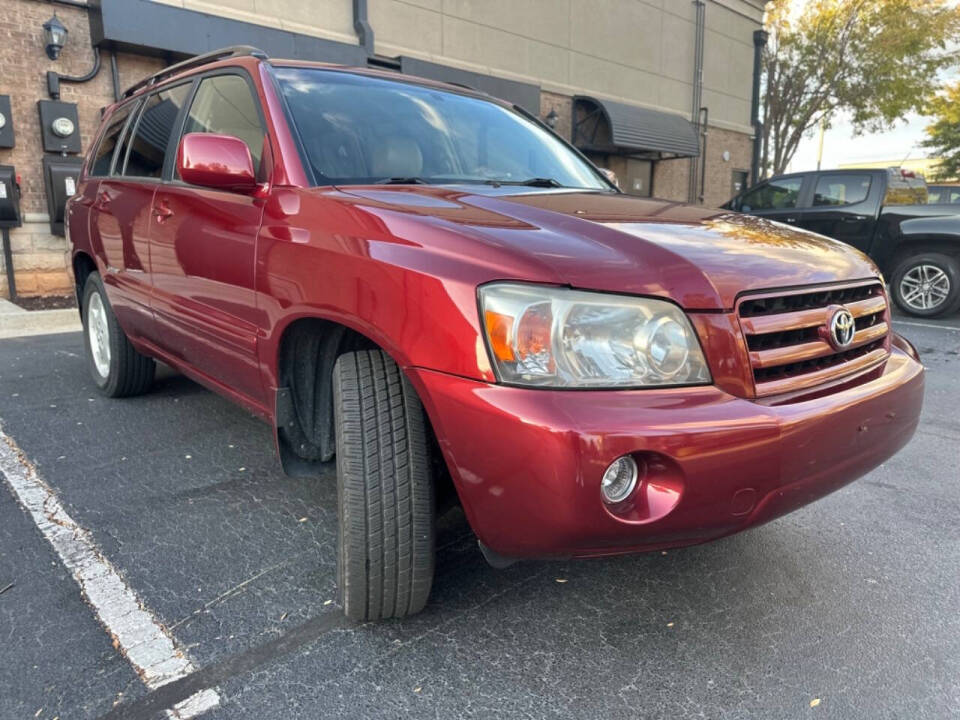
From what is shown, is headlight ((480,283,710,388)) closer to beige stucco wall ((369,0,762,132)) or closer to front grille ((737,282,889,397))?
front grille ((737,282,889,397))

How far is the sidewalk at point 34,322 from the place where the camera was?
6617 mm

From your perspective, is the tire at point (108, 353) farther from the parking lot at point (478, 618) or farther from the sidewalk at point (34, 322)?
the sidewalk at point (34, 322)

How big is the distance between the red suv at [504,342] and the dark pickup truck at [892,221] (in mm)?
6808

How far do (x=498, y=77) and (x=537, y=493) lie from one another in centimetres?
1245

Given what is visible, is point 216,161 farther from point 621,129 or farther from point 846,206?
point 621,129

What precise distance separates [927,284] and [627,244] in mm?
8003

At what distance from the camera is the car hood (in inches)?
63.9

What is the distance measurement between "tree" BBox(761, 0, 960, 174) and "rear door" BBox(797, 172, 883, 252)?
12.0m

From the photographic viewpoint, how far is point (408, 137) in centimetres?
267

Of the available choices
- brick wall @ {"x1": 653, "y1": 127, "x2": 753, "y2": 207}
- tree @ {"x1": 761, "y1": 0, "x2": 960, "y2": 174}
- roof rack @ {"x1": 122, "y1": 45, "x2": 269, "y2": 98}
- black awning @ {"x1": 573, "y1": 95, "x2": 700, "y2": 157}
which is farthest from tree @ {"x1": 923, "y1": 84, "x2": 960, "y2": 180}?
roof rack @ {"x1": 122, "y1": 45, "x2": 269, "y2": 98}

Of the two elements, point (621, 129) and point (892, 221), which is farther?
point (621, 129)

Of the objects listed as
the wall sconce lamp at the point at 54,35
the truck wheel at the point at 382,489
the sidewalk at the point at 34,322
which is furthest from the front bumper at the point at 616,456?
the wall sconce lamp at the point at 54,35

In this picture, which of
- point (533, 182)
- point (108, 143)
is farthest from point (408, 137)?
point (108, 143)

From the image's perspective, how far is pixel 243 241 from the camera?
2.36 meters
